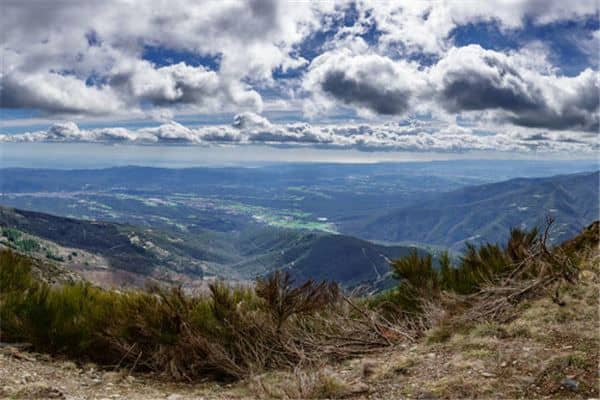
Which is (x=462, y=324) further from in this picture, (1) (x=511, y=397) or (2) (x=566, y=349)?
(1) (x=511, y=397)

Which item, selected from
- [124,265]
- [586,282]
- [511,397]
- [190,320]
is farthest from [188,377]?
[124,265]

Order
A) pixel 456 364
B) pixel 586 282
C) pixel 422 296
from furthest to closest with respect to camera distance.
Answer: pixel 422 296, pixel 586 282, pixel 456 364

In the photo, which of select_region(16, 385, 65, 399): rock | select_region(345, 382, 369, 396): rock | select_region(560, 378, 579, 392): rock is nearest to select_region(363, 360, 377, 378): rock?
select_region(345, 382, 369, 396): rock

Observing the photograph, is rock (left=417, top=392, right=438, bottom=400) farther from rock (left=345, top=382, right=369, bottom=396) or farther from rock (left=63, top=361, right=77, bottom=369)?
rock (left=63, top=361, right=77, bottom=369)

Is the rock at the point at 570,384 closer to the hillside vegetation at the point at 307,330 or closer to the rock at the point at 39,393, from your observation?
the hillside vegetation at the point at 307,330

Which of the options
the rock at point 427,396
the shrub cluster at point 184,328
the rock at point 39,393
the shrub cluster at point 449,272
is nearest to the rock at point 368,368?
the shrub cluster at point 184,328

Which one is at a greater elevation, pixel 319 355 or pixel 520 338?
pixel 520 338

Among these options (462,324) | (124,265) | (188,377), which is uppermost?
(462,324)
